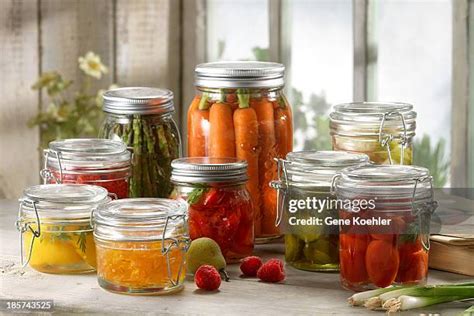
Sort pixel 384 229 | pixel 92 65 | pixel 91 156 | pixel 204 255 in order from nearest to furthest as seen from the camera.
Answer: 1. pixel 384 229
2. pixel 204 255
3. pixel 91 156
4. pixel 92 65

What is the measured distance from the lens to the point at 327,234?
1.67 meters

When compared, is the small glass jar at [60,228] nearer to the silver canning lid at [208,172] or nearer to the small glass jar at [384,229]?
the silver canning lid at [208,172]

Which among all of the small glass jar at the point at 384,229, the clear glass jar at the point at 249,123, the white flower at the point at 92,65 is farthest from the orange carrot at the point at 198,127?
the white flower at the point at 92,65

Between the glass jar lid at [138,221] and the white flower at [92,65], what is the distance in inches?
71.0

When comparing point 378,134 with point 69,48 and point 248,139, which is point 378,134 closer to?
point 248,139

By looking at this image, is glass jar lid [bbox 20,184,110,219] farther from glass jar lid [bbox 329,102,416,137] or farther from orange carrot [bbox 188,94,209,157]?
glass jar lid [bbox 329,102,416,137]

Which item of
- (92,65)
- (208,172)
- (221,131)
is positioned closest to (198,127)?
(221,131)

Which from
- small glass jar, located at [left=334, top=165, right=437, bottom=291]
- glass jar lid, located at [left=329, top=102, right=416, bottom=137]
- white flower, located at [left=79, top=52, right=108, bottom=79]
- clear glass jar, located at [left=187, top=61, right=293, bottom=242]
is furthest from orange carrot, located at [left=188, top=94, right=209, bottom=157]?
white flower, located at [left=79, top=52, right=108, bottom=79]

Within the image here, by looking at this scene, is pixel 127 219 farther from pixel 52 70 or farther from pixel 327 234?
pixel 52 70

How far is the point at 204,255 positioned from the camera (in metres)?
1.64

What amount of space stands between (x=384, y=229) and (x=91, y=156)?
550 mm

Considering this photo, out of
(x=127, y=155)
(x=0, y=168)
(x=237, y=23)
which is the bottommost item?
(x=0, y=168)

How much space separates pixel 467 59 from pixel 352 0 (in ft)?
1.30

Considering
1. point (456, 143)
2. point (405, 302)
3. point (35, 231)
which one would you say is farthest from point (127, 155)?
point (456, 143)
